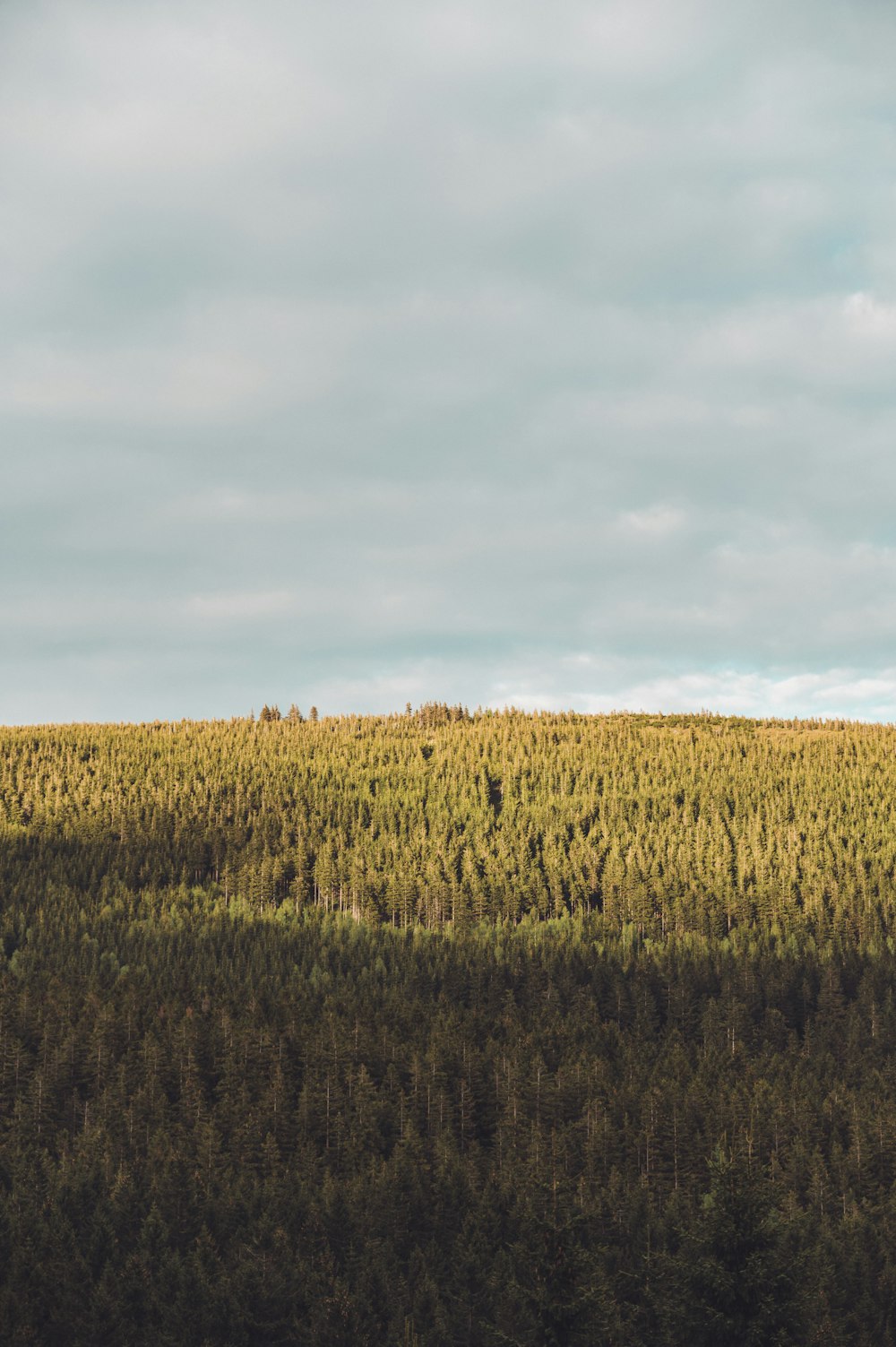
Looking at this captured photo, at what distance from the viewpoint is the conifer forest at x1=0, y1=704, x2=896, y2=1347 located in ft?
244

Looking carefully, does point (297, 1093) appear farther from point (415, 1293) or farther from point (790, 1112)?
point (790, 1112)

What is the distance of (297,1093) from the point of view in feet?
371

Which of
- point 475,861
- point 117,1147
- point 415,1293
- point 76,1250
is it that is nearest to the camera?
point 415,1293

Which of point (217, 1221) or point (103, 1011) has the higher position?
point (103, 1011)

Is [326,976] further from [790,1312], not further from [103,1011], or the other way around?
[790,1312]

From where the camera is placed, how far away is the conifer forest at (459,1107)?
244 ft

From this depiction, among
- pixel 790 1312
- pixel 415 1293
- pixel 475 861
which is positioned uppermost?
pixel 475 861

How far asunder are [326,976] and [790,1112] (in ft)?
189

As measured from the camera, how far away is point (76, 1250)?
270ft

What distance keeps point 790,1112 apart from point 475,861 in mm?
97563

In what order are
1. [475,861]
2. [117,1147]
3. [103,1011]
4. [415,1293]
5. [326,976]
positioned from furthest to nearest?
[475,861] < [326,976] < [103,1011] < [117,1147] < [415,1293]

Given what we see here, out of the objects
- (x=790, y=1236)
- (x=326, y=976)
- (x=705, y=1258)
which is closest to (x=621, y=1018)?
(x=326, y=976)

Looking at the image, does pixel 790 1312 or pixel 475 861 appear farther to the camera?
pixel 475 861

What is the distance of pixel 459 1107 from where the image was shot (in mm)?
108125
